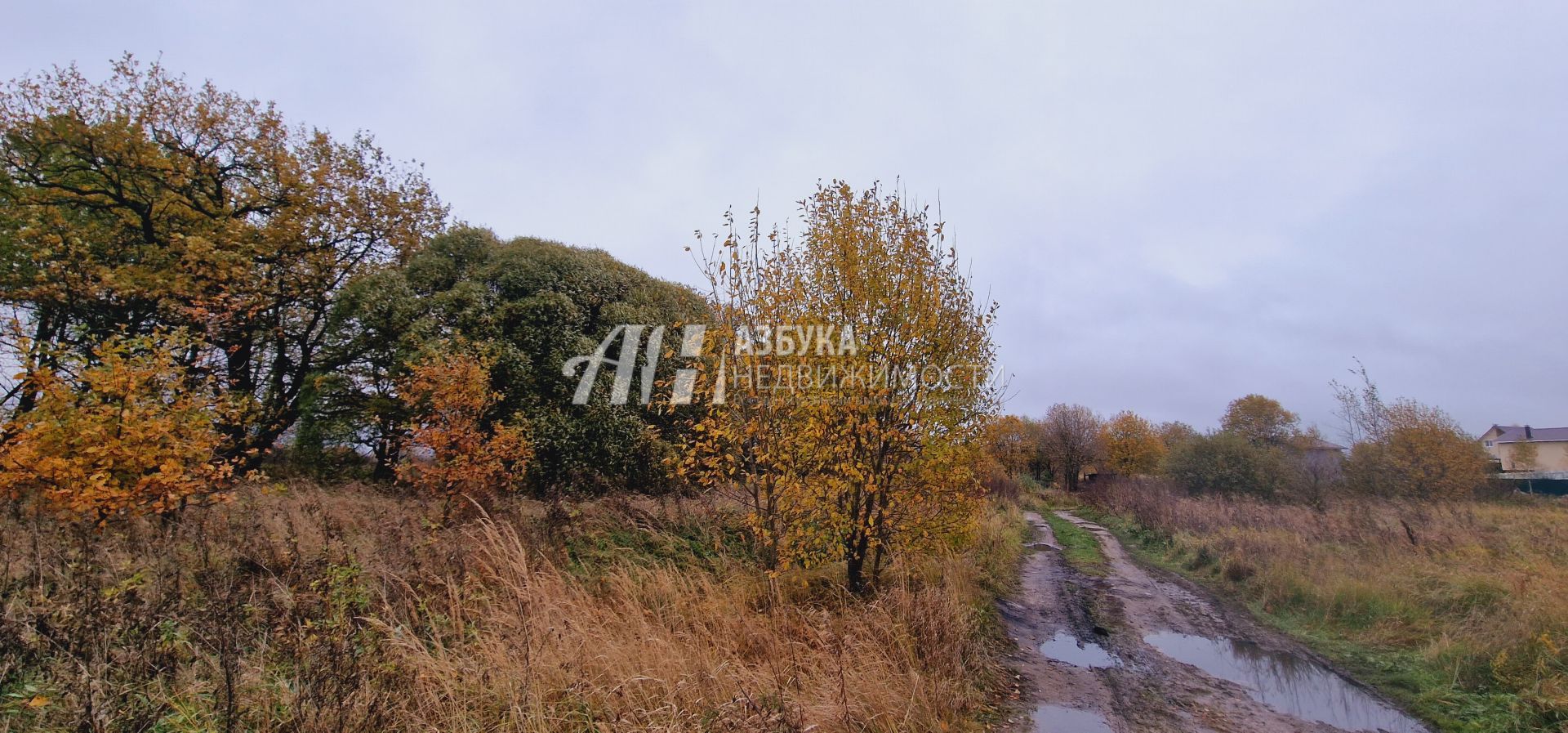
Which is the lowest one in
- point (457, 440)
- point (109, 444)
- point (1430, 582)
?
point (1430, 582)

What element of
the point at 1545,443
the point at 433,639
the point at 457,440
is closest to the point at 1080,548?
the point at 457,440

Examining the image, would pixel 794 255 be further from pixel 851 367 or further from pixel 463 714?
pixel 463 714

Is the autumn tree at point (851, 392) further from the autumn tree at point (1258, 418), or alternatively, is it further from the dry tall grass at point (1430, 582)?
the autumn tree at point (1258, 418)

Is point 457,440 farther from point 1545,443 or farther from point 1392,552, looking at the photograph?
point 1545,443

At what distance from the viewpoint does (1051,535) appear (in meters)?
16.1

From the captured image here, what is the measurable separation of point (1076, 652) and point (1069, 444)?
32638 millimetres

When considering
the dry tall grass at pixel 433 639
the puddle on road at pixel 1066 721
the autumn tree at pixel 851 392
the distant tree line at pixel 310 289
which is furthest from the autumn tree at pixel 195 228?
the puddle on road at pixel 1066 721

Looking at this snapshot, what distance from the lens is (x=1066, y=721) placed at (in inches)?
182

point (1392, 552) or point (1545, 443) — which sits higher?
point (1545, 443)

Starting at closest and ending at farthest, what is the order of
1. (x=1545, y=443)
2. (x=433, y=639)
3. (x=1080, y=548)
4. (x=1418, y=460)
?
1. (x=433, y=639)
2. (x=1080, y=548)
3. (x=1418, y=460)
4. (x=1545, y=443)

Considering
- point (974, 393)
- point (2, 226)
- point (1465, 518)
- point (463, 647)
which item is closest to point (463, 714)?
point (463, 647)

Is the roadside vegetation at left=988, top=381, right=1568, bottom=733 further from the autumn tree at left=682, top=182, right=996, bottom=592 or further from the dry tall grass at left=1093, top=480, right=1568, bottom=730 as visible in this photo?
the autumn tree at left=682, top=182, right=996, bottom=592

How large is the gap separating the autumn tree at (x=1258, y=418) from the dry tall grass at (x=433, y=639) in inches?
2179

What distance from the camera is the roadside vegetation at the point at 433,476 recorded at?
3316 mm
